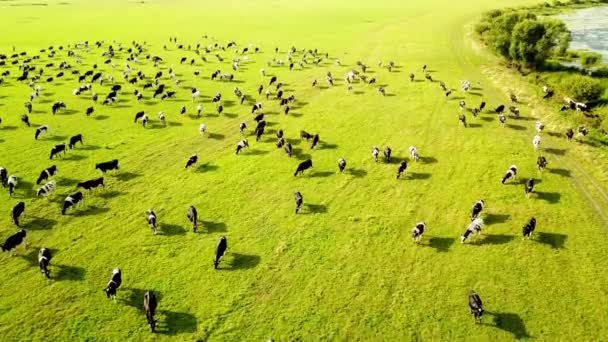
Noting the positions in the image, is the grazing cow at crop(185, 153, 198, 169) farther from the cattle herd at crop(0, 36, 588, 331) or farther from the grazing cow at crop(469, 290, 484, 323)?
the grazing cow at crop(469, 290, 484, 323)

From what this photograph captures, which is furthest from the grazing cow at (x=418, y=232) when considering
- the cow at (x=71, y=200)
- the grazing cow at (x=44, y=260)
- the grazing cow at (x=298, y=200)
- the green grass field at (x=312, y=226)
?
the cow at (x=71, y=200)

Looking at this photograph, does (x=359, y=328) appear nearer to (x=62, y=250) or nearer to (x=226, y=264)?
(x=226, y=264)

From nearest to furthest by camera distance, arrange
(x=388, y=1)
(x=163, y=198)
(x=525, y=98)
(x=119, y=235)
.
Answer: (x=119, y=235) → (x=163, y=198) → (x=525, y=98) → (x=388, y=1)

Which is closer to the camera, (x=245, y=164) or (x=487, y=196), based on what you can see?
(x=487, y=196)

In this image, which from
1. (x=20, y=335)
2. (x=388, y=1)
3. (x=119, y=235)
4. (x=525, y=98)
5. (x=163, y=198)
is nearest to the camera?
(x=20, y=335)

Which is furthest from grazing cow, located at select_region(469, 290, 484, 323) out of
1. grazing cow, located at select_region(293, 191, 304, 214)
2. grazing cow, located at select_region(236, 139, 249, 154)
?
grazing cow, located at select_region(236, 139, 249, 154)

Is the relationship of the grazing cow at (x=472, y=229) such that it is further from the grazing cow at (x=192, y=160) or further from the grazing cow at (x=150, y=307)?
the grazing cow at (x=192, y=160)

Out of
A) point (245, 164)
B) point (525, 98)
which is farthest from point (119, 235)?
point (525, 98)
